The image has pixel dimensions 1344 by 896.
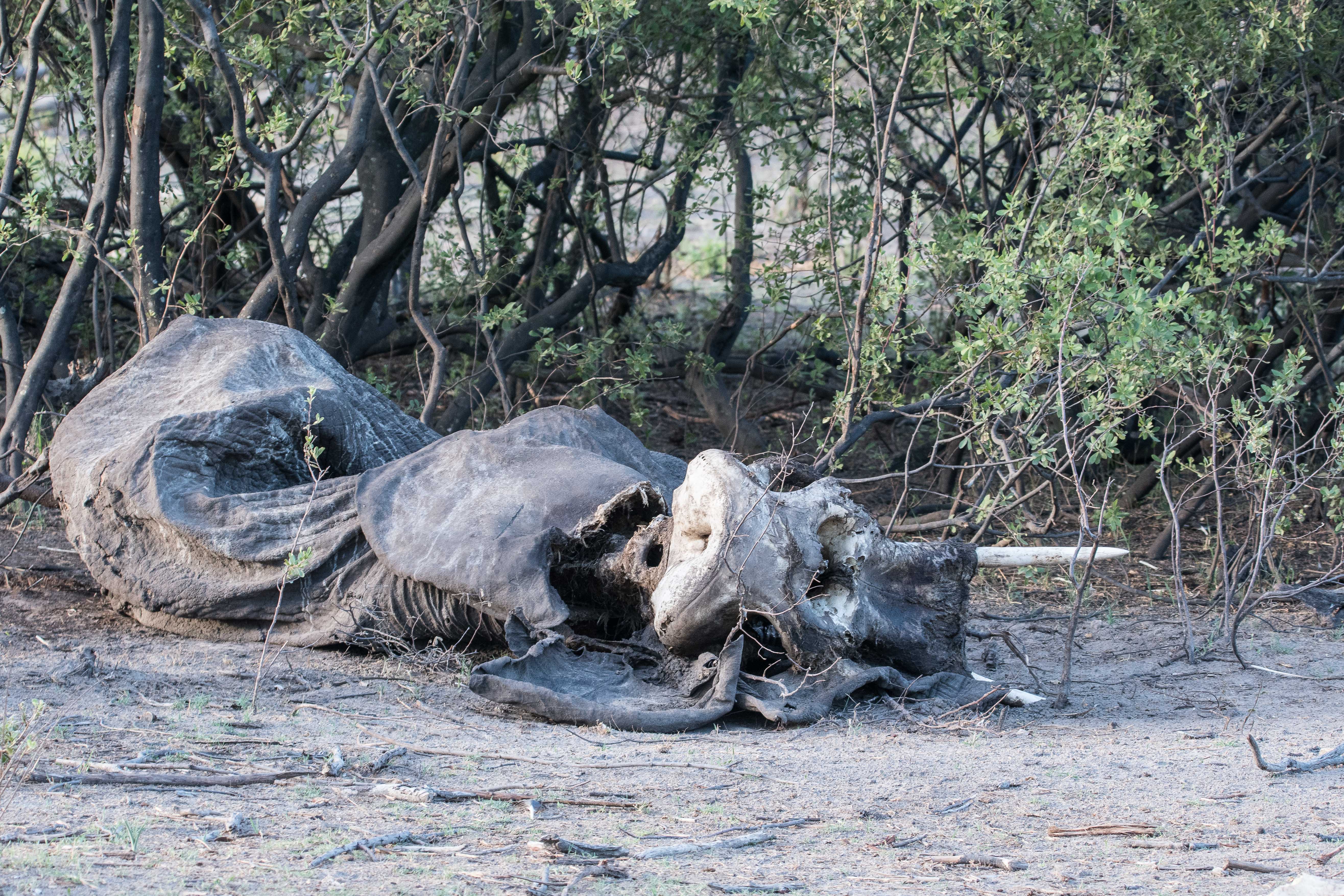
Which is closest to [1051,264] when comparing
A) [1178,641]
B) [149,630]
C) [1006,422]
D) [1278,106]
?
[1006,422]

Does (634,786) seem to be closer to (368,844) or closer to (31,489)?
(368,844)

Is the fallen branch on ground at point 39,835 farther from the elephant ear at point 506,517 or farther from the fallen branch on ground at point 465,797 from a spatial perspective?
the elephant ear at point 506,517

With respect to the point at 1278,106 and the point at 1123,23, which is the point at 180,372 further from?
the point at 1278,106

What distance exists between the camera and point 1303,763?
3.18 metres

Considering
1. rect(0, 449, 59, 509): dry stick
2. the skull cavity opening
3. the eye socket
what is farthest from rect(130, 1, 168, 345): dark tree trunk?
the eye socket

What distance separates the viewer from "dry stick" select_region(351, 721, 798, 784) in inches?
123

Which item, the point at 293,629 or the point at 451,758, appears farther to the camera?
the point at 293,629

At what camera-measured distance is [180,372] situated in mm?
4828

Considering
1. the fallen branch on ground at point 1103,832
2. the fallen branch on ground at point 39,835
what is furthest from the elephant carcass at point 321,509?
the fallen branch on ground at point 1103,832

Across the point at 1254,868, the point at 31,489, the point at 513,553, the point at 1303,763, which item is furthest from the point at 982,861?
the point at 31,489

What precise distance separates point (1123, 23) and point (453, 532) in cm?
375

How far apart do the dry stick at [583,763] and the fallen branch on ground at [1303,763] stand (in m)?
1.13

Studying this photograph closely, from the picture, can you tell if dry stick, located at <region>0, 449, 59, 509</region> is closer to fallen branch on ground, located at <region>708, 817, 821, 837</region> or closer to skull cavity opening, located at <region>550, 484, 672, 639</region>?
skull cavity opening, located at <region>550, 484, 672, 639</region>

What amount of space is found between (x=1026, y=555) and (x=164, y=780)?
2555mm
